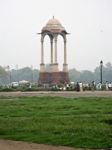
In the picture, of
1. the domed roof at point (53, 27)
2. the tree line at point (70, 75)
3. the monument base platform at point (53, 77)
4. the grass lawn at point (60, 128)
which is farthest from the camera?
the tree line at point (70, 75)

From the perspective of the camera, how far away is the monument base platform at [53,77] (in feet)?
229

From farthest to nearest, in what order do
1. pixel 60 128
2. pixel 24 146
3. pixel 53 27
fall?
pixel 53 27 < pixel 60 128 < pixel 24 146

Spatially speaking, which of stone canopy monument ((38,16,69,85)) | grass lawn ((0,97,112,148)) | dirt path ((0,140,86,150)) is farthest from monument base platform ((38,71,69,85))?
dirt path ((0,140,86,150))

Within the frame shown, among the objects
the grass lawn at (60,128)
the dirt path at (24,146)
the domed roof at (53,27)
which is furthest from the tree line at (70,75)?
the dirt path at (24,146)

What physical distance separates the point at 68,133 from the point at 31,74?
13220 cm

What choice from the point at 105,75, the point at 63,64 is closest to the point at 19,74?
the point at 105,75

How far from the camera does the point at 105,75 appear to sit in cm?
13700

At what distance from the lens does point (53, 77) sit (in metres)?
69.9

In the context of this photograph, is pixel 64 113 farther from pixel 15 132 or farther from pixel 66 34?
pixel 66 34

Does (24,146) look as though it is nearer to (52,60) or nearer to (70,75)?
(52,60)

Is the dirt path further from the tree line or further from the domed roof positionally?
the tree line

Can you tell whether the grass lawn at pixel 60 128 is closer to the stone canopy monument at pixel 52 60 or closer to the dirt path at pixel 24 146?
the dirt path at pixel 24 146

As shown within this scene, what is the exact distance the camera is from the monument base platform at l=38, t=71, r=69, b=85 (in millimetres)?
69713

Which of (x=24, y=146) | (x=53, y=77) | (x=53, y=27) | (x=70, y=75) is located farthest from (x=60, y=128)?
(x=70, y=75)
